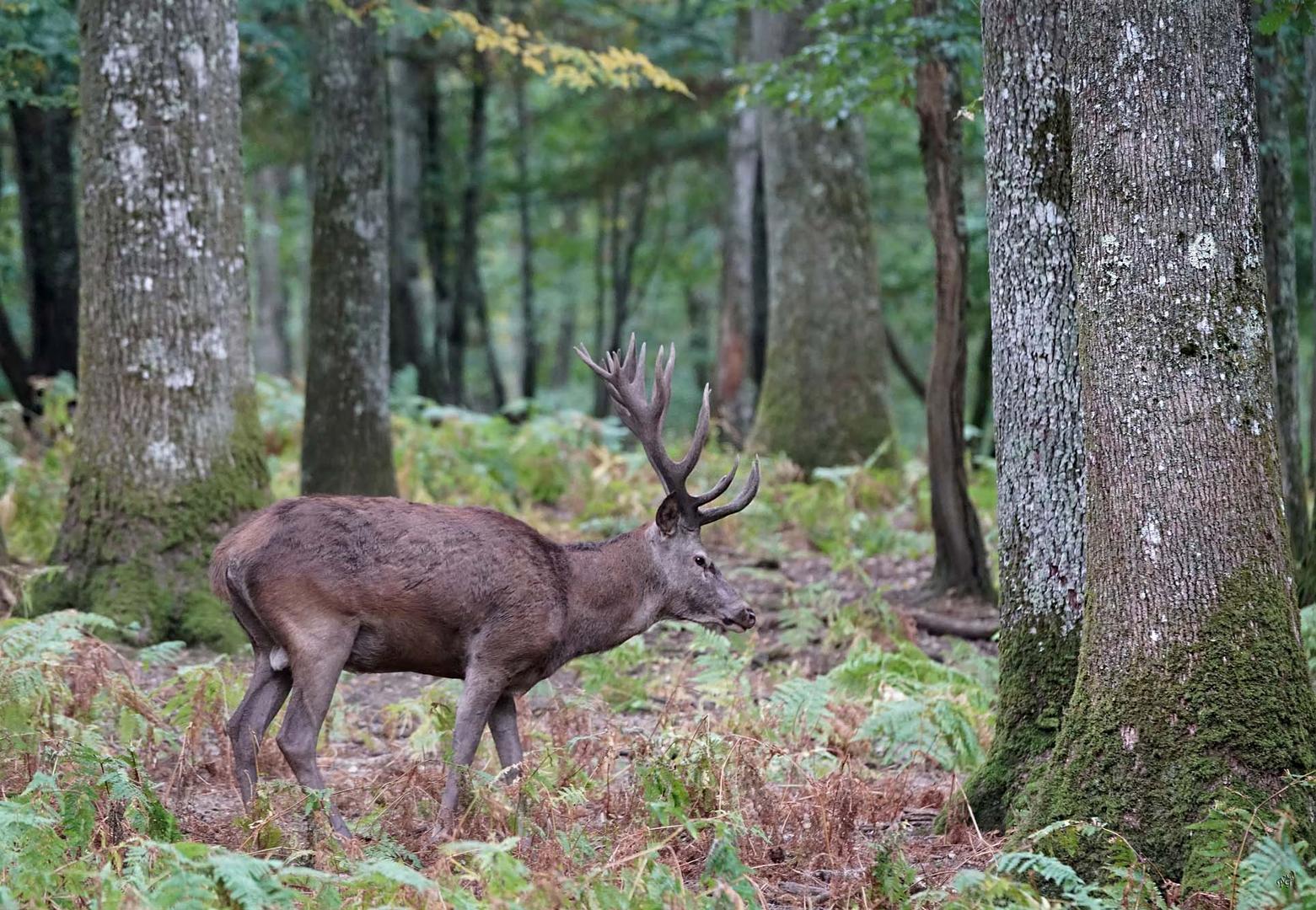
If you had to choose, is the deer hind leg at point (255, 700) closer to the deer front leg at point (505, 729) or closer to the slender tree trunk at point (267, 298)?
the deer front leg at point (505, 729)

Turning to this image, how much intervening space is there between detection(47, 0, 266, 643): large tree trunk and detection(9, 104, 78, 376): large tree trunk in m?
8.31

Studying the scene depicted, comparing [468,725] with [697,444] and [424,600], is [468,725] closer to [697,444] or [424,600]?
[424,600]

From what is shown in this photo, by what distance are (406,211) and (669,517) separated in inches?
600

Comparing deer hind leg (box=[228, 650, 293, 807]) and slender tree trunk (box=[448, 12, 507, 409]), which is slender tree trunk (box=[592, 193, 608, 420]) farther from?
deer hind leg (box=[228, 650, 293, 807])

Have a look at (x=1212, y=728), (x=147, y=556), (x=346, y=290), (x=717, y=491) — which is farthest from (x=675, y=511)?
(x=346, y=290)

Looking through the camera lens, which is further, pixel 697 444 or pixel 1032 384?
pixel 697 444

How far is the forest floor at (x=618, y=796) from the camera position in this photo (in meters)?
5.60

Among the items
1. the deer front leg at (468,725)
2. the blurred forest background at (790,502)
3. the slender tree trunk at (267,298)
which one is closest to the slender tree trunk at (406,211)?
the blurred forest background at (790,502)

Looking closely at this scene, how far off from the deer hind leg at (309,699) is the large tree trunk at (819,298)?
32.7 feet

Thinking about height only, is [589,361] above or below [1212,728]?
above

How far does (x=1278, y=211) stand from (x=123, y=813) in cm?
922

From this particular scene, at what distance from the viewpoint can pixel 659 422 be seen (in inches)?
279

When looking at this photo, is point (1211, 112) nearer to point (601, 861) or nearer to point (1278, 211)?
point (601, 861)

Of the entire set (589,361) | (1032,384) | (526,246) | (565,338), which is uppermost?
(526,246)
